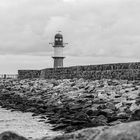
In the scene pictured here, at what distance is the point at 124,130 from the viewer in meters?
3.67

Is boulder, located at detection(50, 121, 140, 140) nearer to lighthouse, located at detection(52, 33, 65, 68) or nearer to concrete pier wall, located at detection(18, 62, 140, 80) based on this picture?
concrete pier wall, located at detection(18, 62, 140, 80)

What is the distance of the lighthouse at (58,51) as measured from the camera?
3912cm

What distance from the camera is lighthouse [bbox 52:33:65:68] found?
128 feet

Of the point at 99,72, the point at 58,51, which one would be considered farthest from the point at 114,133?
the point at 58,51

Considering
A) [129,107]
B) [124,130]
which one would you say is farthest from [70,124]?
[124,130]

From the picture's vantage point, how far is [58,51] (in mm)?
39438

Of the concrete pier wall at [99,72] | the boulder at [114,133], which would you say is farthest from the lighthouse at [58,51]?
the boulder at [114,133]

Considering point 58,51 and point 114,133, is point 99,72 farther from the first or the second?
point 114,133

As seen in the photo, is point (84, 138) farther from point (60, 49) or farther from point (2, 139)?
point (60, 49)

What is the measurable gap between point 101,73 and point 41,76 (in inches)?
570

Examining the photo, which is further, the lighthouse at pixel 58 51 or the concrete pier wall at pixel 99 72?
the lighthouse at pixel 58 51

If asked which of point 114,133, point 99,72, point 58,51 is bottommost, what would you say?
point 114,133

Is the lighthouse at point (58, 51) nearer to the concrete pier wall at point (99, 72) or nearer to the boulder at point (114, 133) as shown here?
the concrete pier wall at point (99, 72)

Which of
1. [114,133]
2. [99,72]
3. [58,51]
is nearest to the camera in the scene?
[114,133]
